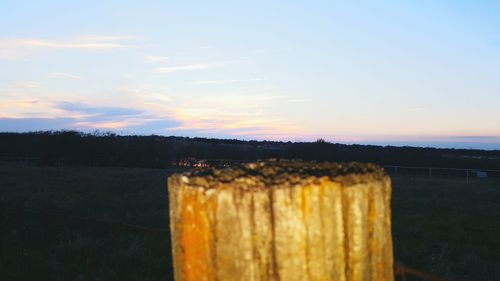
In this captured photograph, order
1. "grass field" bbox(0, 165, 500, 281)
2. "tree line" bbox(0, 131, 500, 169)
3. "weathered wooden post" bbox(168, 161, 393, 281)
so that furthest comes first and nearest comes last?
"tree line" bbox(0, 131, 500, 169)
"grass field" bbox(0, 165, 500, 281)
"weathered wooden post" bbox(168, 161, 393, 281)

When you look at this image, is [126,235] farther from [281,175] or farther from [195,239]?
[281,175]

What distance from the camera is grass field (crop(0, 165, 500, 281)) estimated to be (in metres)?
6.52

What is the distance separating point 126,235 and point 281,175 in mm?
9059

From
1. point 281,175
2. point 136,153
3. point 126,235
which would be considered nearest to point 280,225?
point 281,175

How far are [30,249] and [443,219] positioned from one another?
1175cm

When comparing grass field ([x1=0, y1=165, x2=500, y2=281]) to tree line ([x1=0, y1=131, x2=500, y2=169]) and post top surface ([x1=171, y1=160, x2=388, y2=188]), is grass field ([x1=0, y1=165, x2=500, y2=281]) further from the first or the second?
tree line ([x1=0, y1=131, x2=500, y2=169])

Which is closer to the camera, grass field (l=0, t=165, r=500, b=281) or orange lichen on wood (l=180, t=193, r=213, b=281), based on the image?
orange lichen on wood (l=180, t=193, r=213, b=281)

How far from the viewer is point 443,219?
13297mm

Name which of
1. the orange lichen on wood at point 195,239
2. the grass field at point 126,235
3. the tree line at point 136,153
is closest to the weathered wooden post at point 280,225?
the orange lichen on wood at point 195,239

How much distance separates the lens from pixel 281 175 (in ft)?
3.38

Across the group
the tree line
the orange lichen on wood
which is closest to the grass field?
the orange lichen on wood

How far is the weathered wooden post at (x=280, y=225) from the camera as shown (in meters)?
0.95

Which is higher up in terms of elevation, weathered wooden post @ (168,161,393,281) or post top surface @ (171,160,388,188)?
post top surface @ (171,160,388,188)

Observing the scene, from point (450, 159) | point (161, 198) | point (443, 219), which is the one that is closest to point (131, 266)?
point (161, 198)
